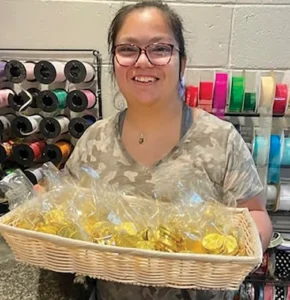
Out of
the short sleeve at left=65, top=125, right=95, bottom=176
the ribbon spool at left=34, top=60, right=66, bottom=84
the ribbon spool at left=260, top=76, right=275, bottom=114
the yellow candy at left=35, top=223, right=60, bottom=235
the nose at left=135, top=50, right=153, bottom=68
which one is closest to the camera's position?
the yellow candy at left=35, top=223, right=60, bottom=235

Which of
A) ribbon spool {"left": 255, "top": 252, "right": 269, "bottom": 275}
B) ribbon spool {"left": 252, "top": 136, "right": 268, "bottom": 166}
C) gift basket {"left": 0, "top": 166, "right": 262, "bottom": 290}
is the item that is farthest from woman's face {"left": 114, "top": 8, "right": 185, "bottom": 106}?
ribbon spool {"left": 255, "top": 252, "right": 269, "bottom": 275}

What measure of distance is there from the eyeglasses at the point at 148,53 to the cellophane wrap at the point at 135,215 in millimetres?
273

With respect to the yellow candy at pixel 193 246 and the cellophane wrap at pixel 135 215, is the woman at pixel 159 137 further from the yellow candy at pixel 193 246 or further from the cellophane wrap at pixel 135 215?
the yellow candy at pixel 193 246

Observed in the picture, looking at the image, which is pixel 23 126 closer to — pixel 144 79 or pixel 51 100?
pixel 51 100

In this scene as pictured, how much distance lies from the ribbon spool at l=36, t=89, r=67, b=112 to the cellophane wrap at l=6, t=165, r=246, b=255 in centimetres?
70

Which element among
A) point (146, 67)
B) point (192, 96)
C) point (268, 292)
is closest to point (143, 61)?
point (146, 67)

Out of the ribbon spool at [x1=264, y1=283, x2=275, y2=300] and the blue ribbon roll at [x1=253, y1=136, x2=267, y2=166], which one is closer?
the blue ribbon roll at [x1=253, y1=136, x2=267, y2=166]

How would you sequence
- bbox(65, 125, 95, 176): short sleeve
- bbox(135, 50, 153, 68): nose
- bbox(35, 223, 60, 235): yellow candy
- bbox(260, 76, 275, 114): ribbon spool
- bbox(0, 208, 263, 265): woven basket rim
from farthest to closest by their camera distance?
bbox(260, 76, 275, 114): ribbon spool → bbox(65, 125, 95, 176): short sleeve → bbox(135, 50, 153, 68): nose → bbox(35, 223, 60, 235): yellow candy → bbox(0, 208, 263, 265): woven basket rim

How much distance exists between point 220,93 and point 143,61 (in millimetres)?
673

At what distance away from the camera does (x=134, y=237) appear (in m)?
0.89

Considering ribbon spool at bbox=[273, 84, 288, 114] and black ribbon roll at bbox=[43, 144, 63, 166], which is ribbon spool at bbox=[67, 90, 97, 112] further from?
ribbon spool at bbox=[273, 84, 288, 114]

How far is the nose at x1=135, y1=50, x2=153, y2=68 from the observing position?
107 centimetres

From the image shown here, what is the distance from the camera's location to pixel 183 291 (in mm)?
1099

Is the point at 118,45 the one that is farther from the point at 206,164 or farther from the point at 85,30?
the point at 85,30
